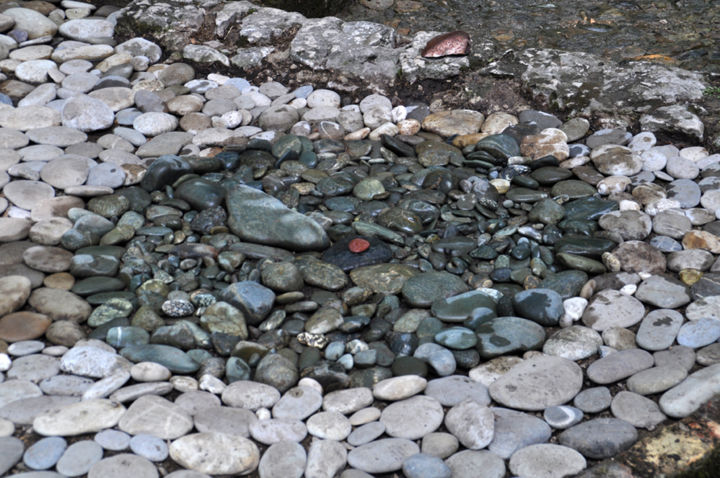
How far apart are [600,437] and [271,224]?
66.3 inches

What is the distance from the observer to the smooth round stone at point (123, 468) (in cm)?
200

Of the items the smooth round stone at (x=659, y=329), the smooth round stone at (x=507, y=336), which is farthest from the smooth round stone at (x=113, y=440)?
the smooth round stone at (x=659, y=329)

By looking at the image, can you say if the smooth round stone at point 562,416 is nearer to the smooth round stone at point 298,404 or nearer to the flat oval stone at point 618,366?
the flat oval stone at point 618,366

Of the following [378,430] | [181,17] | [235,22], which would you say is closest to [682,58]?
[235,22]

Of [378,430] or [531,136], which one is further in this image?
[531,136]

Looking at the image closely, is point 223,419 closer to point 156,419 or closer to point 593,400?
point 156,419

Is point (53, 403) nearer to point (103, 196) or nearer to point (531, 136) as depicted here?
point (103, 196)

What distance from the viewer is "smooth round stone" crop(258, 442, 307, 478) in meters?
2.09

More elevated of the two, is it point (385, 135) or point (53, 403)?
point (385, 135)

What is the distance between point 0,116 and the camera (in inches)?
154

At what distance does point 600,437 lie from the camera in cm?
215

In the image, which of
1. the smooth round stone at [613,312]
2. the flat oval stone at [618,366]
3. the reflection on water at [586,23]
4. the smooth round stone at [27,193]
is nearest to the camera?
the flat oval stone at [618,366]

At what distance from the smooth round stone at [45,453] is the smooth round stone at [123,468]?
0.45 feet

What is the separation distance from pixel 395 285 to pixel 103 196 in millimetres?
1531
